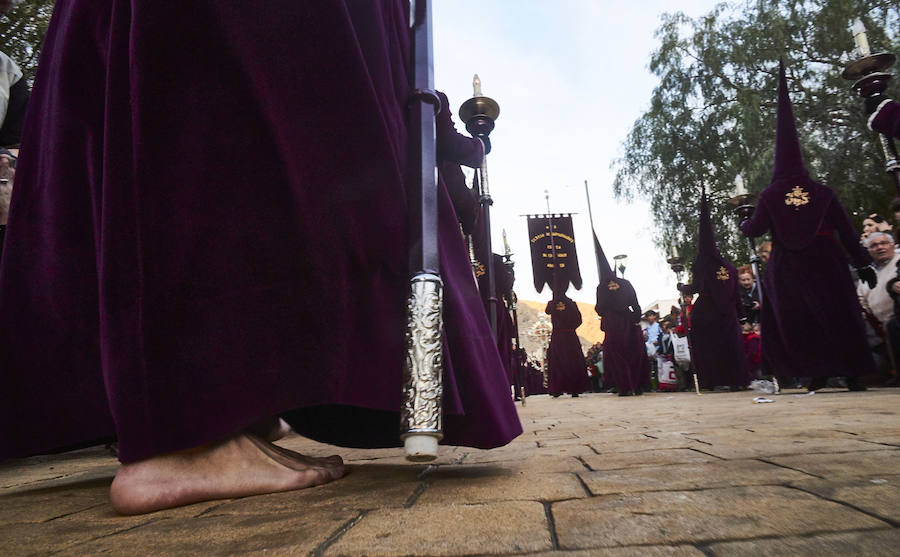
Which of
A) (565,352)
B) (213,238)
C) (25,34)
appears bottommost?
(213,238)

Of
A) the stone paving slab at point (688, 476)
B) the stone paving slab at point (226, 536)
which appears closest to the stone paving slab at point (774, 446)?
the stone paving slab at point (688, 476)

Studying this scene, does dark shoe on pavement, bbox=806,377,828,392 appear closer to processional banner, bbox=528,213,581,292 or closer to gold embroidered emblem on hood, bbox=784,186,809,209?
gold embroidered emblem on hood, bbox=784,186,809,209

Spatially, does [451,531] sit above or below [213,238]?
below

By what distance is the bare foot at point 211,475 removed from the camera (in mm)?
1094

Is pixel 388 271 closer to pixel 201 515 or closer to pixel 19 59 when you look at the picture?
pixel 201 515

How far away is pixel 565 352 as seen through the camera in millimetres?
10797

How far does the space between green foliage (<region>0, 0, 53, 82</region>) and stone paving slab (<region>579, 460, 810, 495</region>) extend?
28.2 feet

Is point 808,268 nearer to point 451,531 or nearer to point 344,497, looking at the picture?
point 344,497

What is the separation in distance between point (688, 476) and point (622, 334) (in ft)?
30.7

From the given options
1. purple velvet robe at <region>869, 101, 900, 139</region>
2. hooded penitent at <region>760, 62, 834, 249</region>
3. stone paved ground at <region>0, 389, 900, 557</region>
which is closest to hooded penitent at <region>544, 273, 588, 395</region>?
hooded penitent at <region>760, 62, 834, 249</region>

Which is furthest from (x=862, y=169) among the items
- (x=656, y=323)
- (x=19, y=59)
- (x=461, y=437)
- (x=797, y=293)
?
(x=19, y=59)

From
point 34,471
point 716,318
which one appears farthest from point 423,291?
point 716,318

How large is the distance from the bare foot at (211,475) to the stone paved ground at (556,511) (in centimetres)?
3

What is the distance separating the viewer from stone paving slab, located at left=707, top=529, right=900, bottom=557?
61 centimetres
